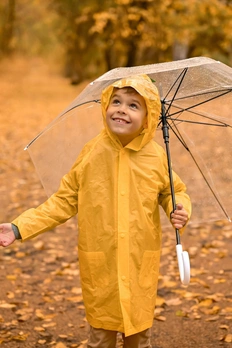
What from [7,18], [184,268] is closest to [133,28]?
[7,18]

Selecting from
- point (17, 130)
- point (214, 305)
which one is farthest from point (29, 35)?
point (214, 305)

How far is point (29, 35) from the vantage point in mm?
34500

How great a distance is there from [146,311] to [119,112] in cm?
104

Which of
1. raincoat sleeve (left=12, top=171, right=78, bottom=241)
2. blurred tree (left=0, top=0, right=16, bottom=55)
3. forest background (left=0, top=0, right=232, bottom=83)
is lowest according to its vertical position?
raincoat sleeve (left=12, top=171, right=78, bottom=241)

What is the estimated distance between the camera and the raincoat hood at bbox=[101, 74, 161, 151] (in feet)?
9.39

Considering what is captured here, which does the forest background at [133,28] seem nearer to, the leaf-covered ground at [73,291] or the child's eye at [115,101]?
the leaf-covered ground at [73,291]

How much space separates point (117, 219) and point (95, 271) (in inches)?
11.9

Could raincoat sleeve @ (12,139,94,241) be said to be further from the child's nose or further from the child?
the child's nose

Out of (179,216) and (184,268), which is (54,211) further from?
(184,268)

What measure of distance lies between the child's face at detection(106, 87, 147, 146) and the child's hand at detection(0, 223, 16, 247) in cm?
73

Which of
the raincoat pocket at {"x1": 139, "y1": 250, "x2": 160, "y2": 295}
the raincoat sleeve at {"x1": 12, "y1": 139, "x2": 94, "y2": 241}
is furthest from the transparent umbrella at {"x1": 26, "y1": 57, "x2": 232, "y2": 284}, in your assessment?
the raincoat pocket at {"x1": 139, "y1": 250, "x2": 160, "y2": 295}

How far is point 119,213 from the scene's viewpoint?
2869 mm

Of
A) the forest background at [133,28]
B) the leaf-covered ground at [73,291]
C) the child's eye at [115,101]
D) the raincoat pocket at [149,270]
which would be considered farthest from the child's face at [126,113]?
the forest background at [133,28]

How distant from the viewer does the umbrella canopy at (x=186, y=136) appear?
131 inches
